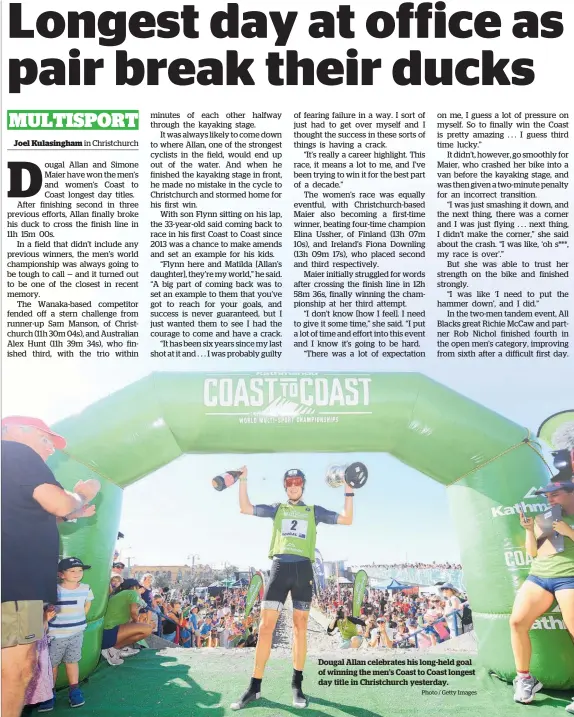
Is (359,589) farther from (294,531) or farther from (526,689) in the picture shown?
(526,689)

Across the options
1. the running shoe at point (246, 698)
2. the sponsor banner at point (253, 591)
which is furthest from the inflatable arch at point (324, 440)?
the running shoe at point (246, 698)

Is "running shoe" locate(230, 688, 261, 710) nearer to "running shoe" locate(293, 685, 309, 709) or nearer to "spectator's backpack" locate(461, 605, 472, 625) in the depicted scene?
"running shoe" locate(293, 685, 309, 709)

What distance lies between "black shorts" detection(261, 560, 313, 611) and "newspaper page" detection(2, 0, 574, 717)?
13 mm

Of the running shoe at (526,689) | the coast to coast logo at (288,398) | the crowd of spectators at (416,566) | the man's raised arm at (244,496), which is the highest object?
the coast to coast logo at (288,398)

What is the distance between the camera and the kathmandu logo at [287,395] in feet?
14.8

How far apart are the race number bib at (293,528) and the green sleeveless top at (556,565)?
1.40 meters

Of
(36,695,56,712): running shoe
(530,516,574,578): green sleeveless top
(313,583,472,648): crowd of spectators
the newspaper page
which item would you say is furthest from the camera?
(36,695,56,712): running shoe

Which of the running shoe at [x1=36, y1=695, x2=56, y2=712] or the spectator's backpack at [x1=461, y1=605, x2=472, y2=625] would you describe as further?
the spectator's backpack at [x1=461, y1=605, x2=472, y2=625]

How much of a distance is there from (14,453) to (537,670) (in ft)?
11.3

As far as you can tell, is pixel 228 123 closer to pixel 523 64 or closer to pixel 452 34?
pixel 452 34

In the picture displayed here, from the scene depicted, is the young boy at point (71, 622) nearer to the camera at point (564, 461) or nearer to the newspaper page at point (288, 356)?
the newspaper page at point (288, 356)

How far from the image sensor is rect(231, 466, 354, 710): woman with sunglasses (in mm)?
4340

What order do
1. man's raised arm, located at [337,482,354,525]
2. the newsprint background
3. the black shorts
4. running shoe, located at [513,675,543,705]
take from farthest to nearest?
the newsprint background, man's raised arm, located at [337,482,354,525], the black shorts, running shoe, located at [513,675,543,705]

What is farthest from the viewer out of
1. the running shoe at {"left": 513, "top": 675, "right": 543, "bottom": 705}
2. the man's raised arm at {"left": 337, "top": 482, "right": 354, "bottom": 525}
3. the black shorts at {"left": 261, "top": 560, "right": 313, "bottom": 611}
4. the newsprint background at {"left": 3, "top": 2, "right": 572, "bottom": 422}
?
the newsprint background at {"left": 3, "top": 2, "right": 572, "bottom": 422}
